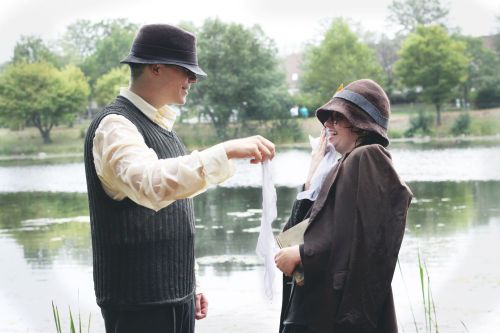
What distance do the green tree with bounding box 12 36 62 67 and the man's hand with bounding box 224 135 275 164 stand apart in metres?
54.1

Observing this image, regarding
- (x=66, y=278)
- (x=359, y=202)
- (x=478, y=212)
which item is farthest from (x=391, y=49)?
(x=359, y=202)

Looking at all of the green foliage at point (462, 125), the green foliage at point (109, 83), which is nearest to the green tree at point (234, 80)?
the green foliage at point (109, 83)

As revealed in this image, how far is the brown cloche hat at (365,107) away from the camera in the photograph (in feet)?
7.57

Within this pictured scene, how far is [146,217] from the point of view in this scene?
2094mm

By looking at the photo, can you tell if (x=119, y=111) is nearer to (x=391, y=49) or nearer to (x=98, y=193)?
(x=98, y=193)

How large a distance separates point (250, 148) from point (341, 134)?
2.02ft

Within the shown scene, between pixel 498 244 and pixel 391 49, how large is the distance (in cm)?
4489

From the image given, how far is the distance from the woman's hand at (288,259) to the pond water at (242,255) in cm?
88

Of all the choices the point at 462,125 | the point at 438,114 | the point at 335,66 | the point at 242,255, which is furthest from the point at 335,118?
the point at 335,66

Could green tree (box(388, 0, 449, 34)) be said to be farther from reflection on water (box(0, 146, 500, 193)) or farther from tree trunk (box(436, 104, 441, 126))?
reflection on water (box(0, 146, 500, 193))

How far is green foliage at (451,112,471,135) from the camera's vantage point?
38.3 meters

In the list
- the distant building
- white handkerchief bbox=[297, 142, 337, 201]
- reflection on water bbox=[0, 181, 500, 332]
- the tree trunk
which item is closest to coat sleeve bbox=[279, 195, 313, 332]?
white handkerchief bbox=[297, 142, 337, 201]

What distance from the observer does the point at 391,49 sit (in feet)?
172

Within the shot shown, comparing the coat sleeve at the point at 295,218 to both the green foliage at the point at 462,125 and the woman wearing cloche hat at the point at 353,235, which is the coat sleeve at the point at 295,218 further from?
the green foliage at the point at 462,125
